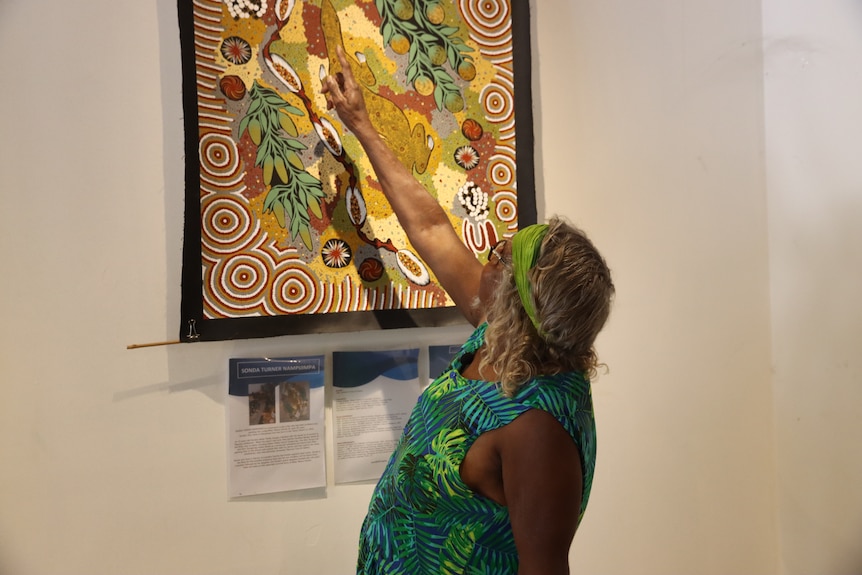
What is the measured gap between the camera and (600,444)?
169 centimetres

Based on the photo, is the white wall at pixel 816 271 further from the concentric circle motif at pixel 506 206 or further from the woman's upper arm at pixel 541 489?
the woman's upper arm at pixel 541 489

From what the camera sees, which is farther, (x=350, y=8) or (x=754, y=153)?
(x=754, y=153)

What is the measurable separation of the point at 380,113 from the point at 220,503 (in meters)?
0.92

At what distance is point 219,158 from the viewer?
51.9 inches

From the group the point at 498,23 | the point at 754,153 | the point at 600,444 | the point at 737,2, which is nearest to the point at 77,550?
the point at 600,444

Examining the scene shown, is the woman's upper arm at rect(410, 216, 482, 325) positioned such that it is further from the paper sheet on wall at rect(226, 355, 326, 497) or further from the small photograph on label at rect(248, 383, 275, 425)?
the small photograph on label at rect(248, 383, 275, 425)

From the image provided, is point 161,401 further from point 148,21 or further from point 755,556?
point 755,556

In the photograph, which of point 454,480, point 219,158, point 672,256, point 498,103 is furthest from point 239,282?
point 672,256

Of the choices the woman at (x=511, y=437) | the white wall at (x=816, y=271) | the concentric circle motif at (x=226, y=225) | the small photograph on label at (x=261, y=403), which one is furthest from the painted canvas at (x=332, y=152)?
the white wall at (x=816, y=271)

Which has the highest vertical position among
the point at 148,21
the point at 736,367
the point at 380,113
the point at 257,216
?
the point at 148,21

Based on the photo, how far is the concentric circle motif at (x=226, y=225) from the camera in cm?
130

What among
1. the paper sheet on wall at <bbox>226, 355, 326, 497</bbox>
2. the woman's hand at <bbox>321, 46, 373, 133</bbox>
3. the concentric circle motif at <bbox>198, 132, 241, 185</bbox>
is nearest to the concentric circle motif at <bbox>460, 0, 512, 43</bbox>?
the woman's hand at <bbox>321, 46, 373, 133</bbox>

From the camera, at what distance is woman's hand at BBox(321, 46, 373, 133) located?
1.30m

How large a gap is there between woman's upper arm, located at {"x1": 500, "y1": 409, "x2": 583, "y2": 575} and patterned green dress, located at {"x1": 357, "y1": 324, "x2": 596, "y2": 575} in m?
0.03
